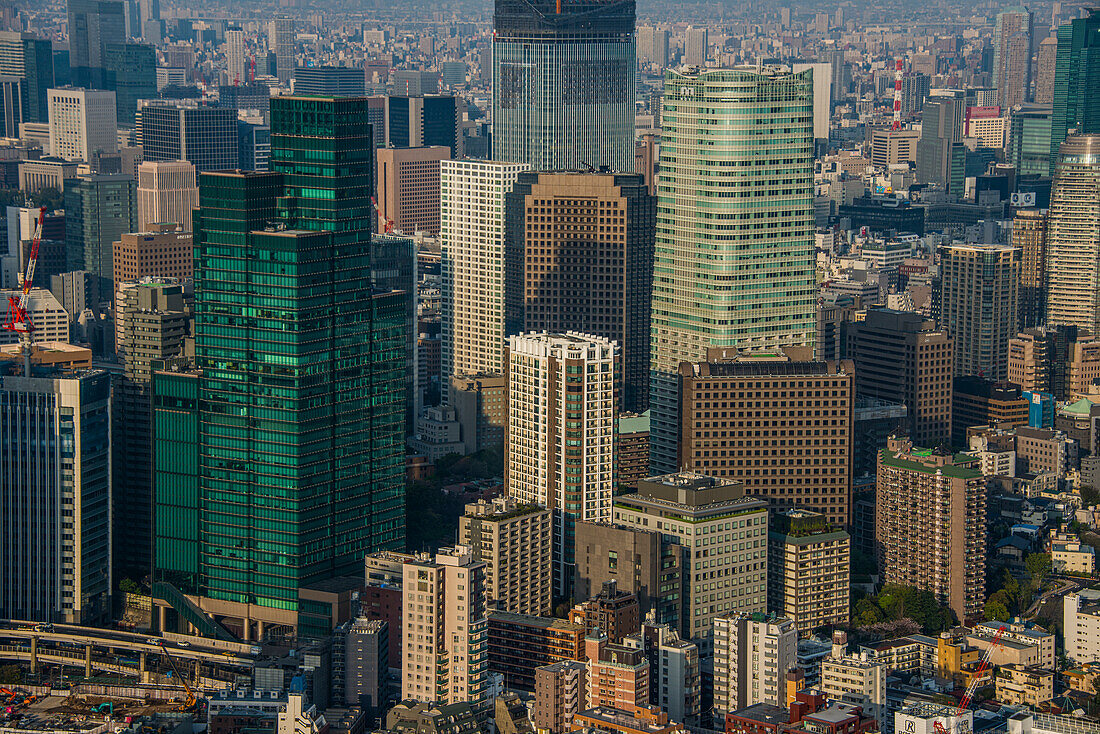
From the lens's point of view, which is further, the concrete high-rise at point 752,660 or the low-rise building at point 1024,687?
the low-rise building at point 1024,687

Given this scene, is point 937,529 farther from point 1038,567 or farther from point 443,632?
point 443,632

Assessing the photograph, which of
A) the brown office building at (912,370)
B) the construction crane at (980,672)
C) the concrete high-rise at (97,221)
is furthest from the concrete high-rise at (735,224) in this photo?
the concrete high-rise at (97,221)

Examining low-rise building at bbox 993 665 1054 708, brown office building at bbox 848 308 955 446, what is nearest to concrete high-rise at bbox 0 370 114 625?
low-rise building at bbox 993 665 1054 708

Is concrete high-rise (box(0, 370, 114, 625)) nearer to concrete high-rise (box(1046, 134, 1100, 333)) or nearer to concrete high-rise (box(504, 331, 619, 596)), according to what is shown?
concrete high-rise (box(504, 331, 619, 596))

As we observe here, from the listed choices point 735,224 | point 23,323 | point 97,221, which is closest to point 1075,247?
point 735,224

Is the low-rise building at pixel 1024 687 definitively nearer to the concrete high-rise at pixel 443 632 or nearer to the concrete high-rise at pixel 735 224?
the concrete high-rise at pixel 443 632

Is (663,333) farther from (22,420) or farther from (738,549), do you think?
(22,420)
